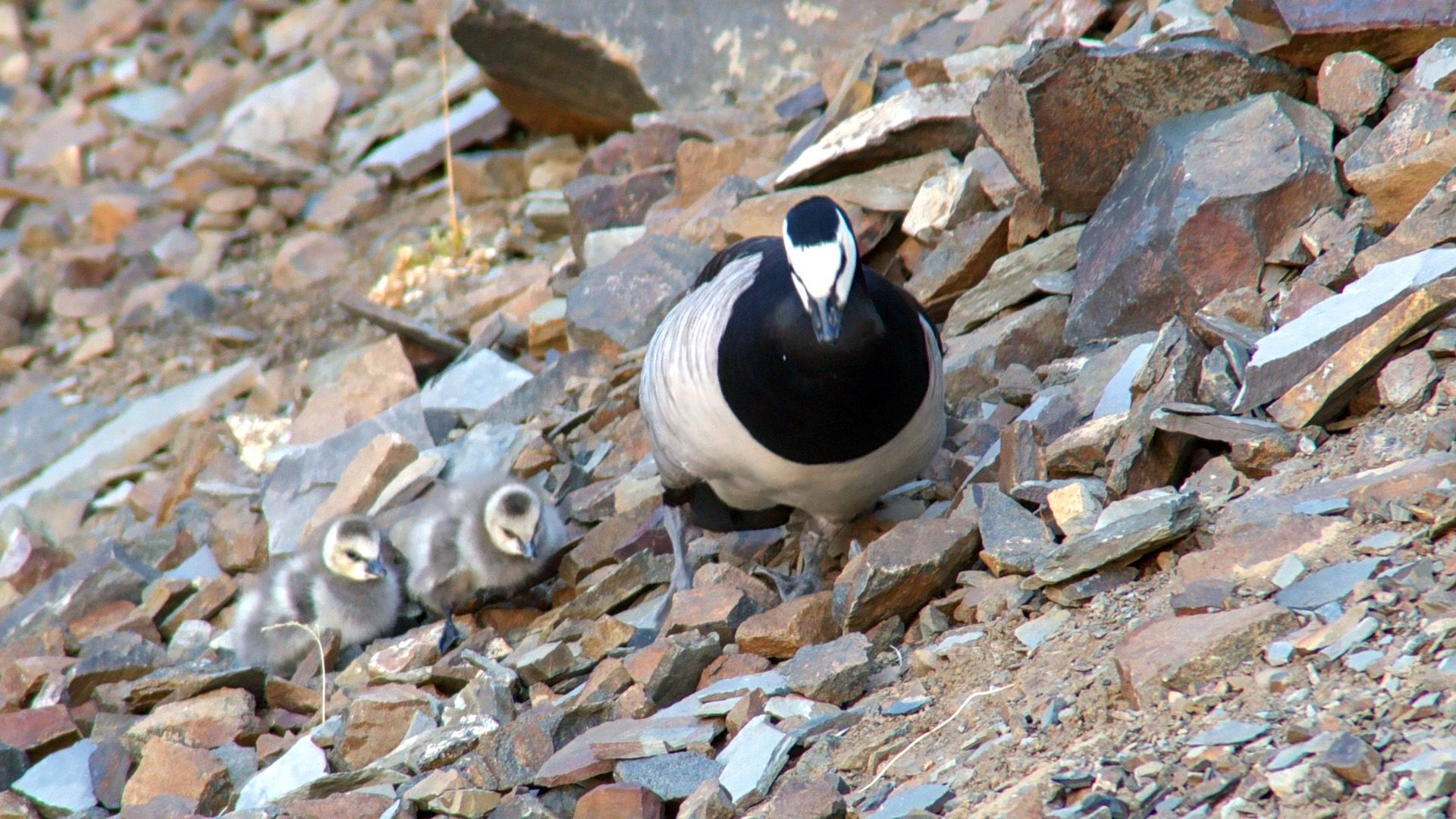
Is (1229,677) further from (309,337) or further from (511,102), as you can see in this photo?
(511,102)

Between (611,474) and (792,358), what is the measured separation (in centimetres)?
237

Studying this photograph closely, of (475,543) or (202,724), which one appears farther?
(475,543)

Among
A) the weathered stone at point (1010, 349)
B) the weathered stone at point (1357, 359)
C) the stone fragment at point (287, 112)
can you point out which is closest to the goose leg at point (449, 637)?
the weathered stone at point (1010, 349)

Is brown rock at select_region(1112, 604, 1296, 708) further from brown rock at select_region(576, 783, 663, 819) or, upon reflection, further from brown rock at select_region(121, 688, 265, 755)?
brown rock at select_region(121, 688, 265, 755)

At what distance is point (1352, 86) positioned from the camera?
204 inches

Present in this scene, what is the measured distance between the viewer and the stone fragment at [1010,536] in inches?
159

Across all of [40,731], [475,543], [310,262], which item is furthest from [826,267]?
[310,262]

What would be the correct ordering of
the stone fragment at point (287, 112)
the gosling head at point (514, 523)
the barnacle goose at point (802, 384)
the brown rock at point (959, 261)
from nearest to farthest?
the barnacle goose at point (802, 384) < the gosling head at point (514, 523) < the brown rock at point (959, 261) < the stone fragment at point (287, 112)

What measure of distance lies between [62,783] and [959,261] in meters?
4.08

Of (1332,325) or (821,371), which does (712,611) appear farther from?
(1332,325)

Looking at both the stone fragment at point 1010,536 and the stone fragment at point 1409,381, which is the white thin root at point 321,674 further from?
the stone fragment at point 1409,381

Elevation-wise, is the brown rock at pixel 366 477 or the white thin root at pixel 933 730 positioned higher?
the white thin root at pixel 933 730

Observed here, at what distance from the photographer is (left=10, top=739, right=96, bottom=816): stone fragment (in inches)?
190

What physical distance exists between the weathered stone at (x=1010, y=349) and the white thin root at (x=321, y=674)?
2.67m
